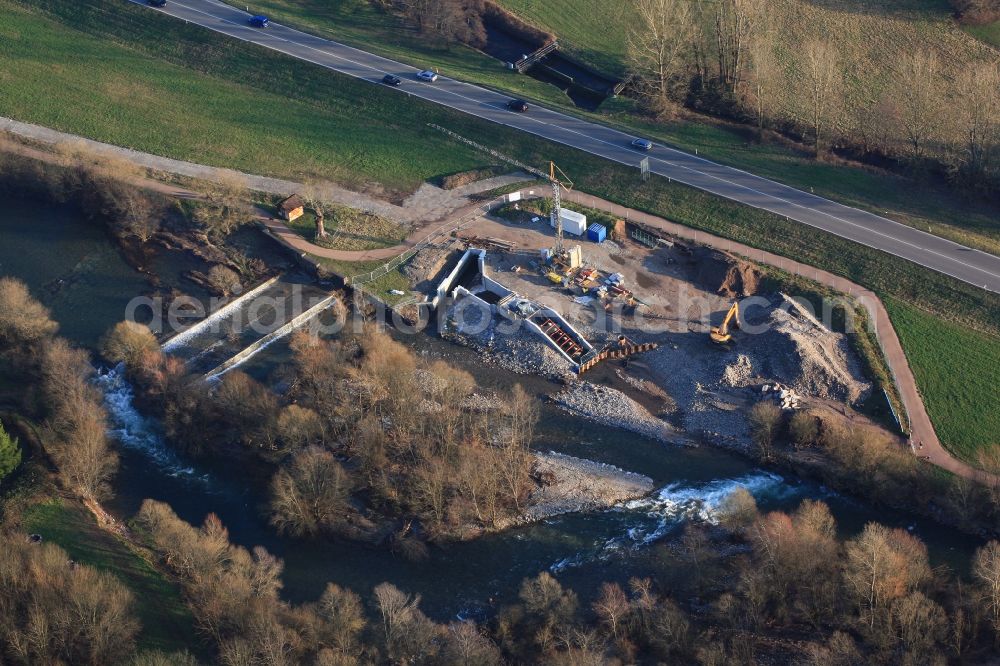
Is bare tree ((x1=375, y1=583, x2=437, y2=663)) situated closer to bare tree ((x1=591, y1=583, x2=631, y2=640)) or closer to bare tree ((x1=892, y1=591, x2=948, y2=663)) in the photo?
bare tree ((x1=591, y1=583, x2=631, y2=640))

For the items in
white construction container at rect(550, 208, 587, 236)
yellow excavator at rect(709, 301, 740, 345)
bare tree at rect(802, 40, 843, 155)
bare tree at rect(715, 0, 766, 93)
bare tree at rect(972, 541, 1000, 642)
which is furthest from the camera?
bare tree at rect(715, 0, 766, 93)

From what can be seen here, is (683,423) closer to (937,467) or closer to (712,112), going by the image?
(937,467)

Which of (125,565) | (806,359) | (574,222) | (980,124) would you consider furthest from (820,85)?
(125,565)

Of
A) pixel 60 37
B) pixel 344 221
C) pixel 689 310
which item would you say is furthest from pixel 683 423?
pixel 60 37

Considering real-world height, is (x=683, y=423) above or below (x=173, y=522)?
above

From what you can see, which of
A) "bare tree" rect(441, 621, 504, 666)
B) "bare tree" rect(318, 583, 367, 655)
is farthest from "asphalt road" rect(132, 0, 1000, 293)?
"bare tree" rect(318, 583, 367, 655)

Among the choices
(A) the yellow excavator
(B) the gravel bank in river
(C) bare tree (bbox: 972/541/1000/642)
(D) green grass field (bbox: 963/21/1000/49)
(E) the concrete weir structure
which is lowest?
(B) the gravel bank in river

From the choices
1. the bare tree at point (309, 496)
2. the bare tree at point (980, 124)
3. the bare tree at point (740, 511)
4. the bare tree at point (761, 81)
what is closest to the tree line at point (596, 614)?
the bare tree at point (740, 511)
